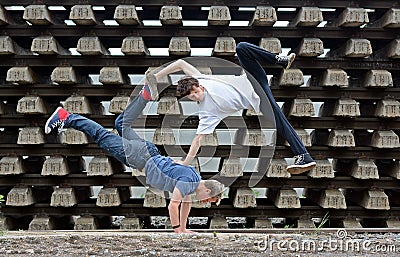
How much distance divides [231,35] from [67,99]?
174 cm

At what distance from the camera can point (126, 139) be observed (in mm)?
4086

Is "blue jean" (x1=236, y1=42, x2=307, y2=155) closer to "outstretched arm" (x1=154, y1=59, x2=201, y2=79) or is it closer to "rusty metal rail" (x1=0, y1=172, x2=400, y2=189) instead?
"outstretched arm" (x1=154, y1=59, x2=201, y2=79)

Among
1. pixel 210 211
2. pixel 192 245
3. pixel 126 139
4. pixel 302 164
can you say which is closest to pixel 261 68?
pixel 302 164

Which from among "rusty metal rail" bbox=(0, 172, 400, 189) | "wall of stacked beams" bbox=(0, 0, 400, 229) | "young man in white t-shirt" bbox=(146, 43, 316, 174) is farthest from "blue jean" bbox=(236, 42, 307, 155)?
"rusty metal rail" bbox=(0, 172, 400, 189)

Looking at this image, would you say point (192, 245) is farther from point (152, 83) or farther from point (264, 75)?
point (264, 75)

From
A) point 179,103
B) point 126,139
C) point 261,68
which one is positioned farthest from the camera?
point 179,103

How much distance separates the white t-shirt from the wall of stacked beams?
1301mm

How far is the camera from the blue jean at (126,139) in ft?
13.2

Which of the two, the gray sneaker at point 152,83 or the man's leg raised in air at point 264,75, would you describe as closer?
the man's leg raised in air at point 264,75

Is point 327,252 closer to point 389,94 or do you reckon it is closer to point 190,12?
point 389,94

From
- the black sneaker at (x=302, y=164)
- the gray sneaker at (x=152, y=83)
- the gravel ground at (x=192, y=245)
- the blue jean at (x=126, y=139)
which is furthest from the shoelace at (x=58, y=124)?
the black sneaker at (x=302, y=164)

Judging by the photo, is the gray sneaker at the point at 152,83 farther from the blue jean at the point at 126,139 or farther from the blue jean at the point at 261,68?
the blue jean at the point at 261,68

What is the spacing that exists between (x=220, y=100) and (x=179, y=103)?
1517 mm

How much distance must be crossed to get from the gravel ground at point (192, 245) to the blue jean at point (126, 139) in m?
0.59
